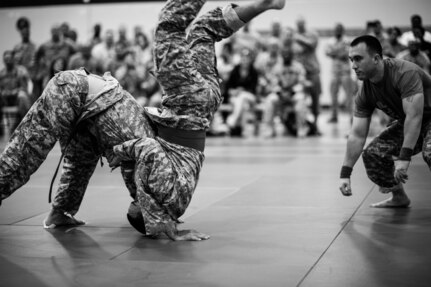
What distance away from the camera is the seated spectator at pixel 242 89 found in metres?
12.3

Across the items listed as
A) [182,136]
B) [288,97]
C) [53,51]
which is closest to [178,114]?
[182,136]

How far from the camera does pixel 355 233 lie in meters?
4.30

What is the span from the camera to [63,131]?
428 centimetres

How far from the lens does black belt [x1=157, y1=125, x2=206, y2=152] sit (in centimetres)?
428

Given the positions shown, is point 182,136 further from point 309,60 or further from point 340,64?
point 340,64

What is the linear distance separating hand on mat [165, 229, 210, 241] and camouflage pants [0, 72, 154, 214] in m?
0.52

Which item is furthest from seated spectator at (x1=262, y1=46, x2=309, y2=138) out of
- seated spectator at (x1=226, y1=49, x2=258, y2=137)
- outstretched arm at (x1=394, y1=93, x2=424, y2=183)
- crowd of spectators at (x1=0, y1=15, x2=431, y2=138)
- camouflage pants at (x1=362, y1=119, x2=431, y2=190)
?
outstretched arm at (x1=394, y1=93, x2=424, y2=183)

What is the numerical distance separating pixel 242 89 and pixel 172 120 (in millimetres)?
8212

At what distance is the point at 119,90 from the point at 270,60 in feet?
28.2

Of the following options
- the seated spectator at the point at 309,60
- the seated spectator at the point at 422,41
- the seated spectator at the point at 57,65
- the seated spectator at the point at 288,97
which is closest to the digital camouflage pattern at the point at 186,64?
the seated spectator at the point at 422,41

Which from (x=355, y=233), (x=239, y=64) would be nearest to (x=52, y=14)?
(x=239, y=64)

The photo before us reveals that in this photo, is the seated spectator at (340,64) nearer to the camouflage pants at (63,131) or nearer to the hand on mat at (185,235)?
the camouflage pants at (63,131)

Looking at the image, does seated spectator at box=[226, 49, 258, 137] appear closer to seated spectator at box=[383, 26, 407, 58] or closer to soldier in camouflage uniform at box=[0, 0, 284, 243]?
seated spectator at box=[383, 26, 407, 58]

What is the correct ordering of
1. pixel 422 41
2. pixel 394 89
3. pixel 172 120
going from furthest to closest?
pixel 422 41 → pixel 394 89 → pixel 172 120
